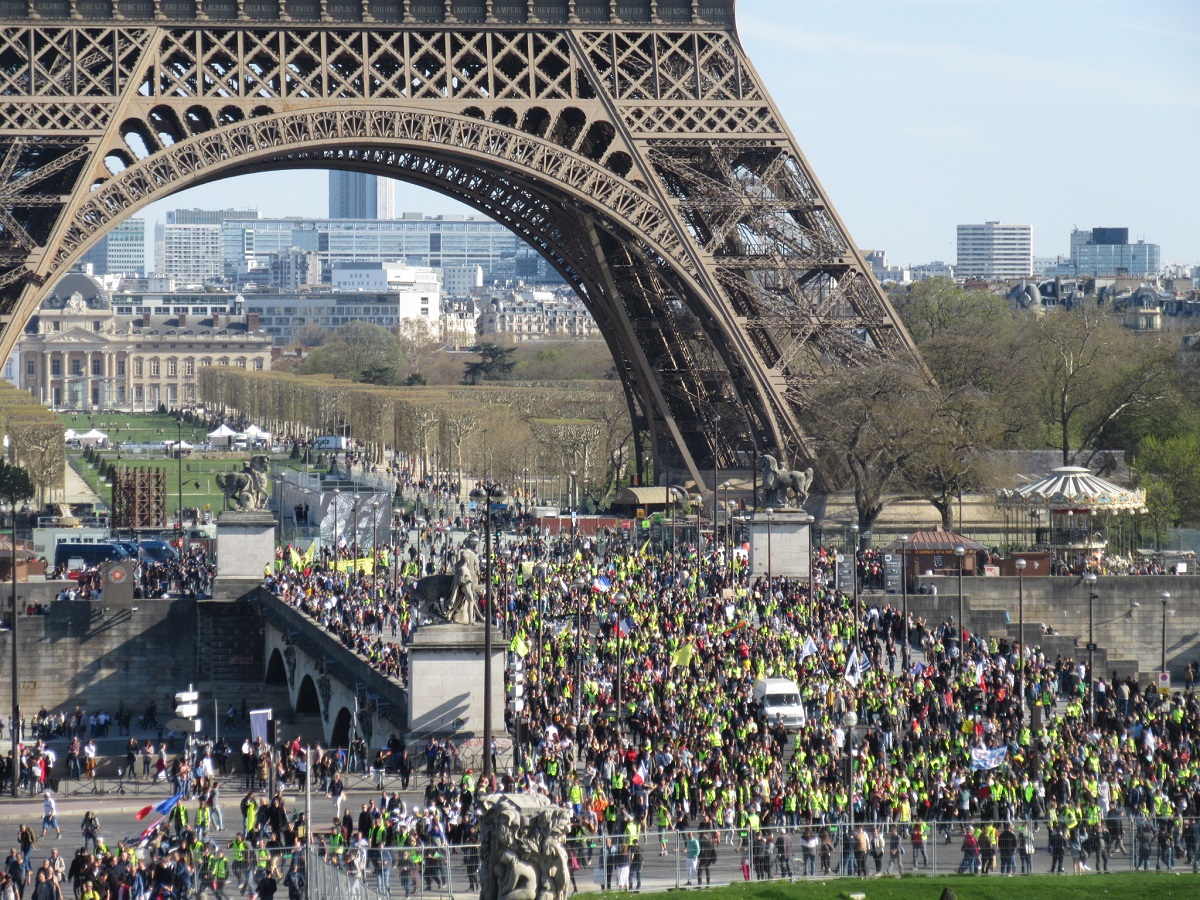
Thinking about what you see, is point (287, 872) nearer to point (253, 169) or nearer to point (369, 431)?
point (253, 169)

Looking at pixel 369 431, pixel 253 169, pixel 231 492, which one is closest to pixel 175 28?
pixel 253 169

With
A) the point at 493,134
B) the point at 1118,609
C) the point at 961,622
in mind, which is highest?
the point at 493,134

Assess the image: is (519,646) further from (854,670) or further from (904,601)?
(904,601)

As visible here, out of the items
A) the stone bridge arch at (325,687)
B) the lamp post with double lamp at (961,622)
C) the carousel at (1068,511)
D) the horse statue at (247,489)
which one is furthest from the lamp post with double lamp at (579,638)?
the carousel at (1068,511)

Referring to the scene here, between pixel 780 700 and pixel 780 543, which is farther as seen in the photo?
pixel 780 543

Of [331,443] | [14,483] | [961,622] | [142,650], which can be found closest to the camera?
[961,622]

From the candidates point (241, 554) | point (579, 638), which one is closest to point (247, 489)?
point (241, 554)
